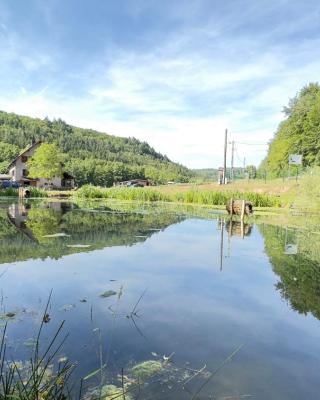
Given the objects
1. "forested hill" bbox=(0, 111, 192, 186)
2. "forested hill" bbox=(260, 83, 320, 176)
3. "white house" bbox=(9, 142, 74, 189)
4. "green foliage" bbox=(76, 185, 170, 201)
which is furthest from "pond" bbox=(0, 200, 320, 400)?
"forested hill" bbox=(0, 111, 192, 186)

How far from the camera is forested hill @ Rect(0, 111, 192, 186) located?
10288 centimetres

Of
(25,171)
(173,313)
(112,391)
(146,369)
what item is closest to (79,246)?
(173,313)

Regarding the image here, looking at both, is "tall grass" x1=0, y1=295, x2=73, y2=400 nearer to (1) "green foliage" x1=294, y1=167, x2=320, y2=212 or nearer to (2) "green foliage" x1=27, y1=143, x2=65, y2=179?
(1) "green foliage" x1=294, y1=167, x2=320, y2=212

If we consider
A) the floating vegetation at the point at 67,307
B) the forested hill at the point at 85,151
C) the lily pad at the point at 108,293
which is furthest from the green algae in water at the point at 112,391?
the forested hill at the point at 85,151

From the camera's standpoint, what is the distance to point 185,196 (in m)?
30.0

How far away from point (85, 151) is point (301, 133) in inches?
3840

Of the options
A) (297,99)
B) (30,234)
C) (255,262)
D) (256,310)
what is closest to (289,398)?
(256,310)

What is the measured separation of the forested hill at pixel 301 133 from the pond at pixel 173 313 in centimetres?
3829

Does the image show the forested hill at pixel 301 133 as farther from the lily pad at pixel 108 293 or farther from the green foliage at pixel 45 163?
the lily pad at pixel 108 293

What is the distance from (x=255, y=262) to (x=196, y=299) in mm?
2935

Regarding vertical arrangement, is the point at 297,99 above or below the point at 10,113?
below

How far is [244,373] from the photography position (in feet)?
9.87

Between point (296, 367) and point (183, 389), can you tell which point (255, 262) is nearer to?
point (296, 367)

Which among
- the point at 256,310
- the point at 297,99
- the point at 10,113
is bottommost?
the point at 256,310
